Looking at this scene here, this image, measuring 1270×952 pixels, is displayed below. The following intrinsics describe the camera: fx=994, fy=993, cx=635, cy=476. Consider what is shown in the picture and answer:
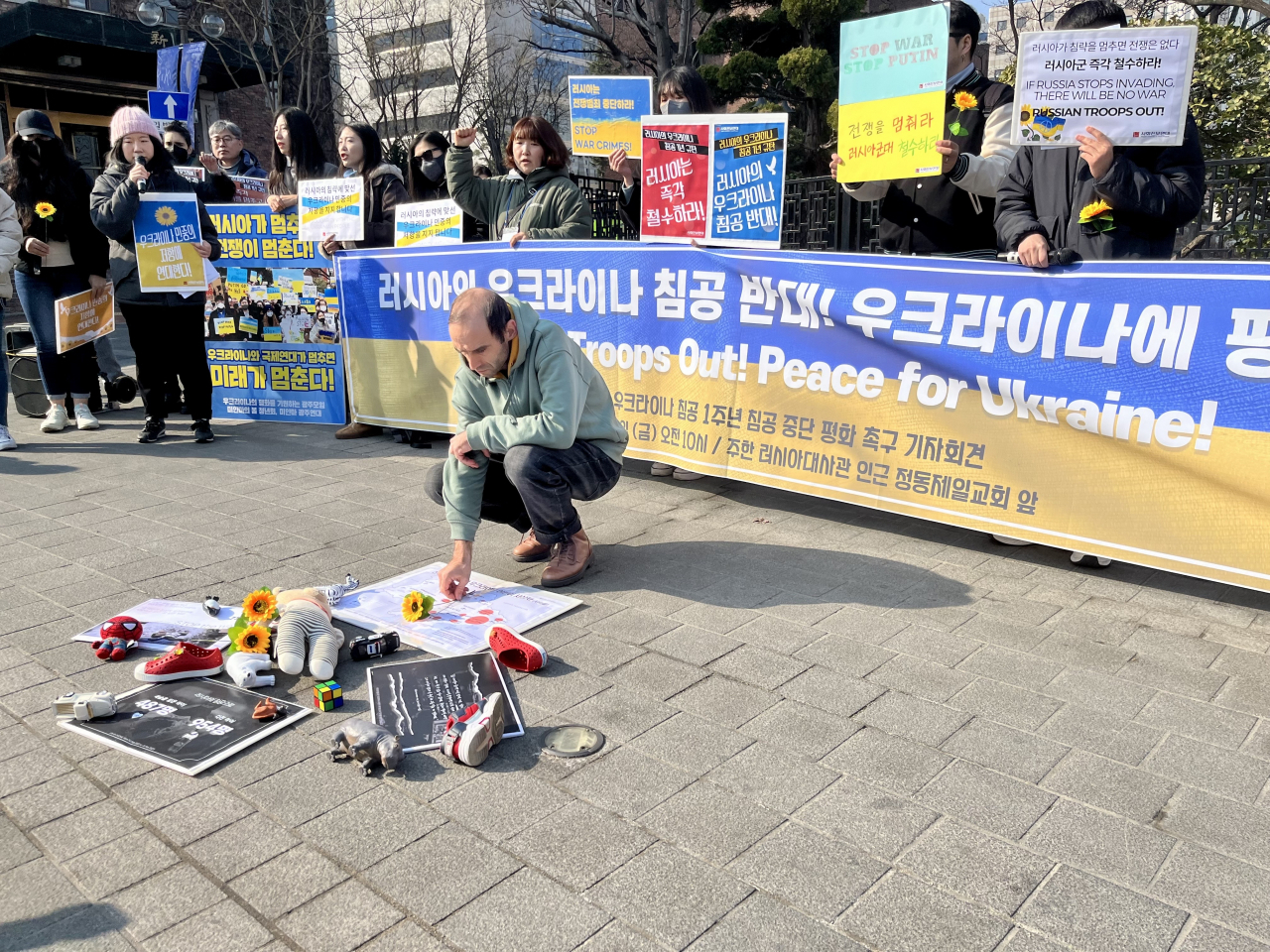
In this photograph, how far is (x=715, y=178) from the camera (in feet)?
17.0

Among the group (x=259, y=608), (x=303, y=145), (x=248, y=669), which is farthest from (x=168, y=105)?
(x=248, y=669)

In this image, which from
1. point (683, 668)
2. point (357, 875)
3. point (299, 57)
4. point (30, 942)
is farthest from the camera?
point (299, 57)

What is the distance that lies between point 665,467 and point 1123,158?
293cm

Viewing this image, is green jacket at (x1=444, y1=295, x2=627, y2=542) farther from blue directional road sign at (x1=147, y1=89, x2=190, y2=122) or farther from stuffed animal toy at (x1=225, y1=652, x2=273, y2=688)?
blue directional road sign at (x1=147, y1=89, x2=190, y2=122)

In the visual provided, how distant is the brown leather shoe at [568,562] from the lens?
4.21 meters

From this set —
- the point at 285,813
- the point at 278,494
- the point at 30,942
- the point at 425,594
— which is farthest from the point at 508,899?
the point at 278,494

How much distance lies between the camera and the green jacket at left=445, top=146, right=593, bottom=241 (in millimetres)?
6008

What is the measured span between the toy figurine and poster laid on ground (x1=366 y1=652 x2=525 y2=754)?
0.09 m

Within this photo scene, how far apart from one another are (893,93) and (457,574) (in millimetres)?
2852

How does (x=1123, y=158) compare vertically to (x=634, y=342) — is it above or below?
above

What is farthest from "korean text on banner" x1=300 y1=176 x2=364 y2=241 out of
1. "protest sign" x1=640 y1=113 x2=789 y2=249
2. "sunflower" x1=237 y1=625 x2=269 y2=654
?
"sunflower" x1=237 y1=625 x2=269 y2=654

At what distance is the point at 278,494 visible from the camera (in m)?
5.75

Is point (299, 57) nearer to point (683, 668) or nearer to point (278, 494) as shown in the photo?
point (278, 494)

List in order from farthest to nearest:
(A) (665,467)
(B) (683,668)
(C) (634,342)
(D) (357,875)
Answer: (A) (665,467) → (C) (634,342) → (B) (683,668) → (D) (357,875)
